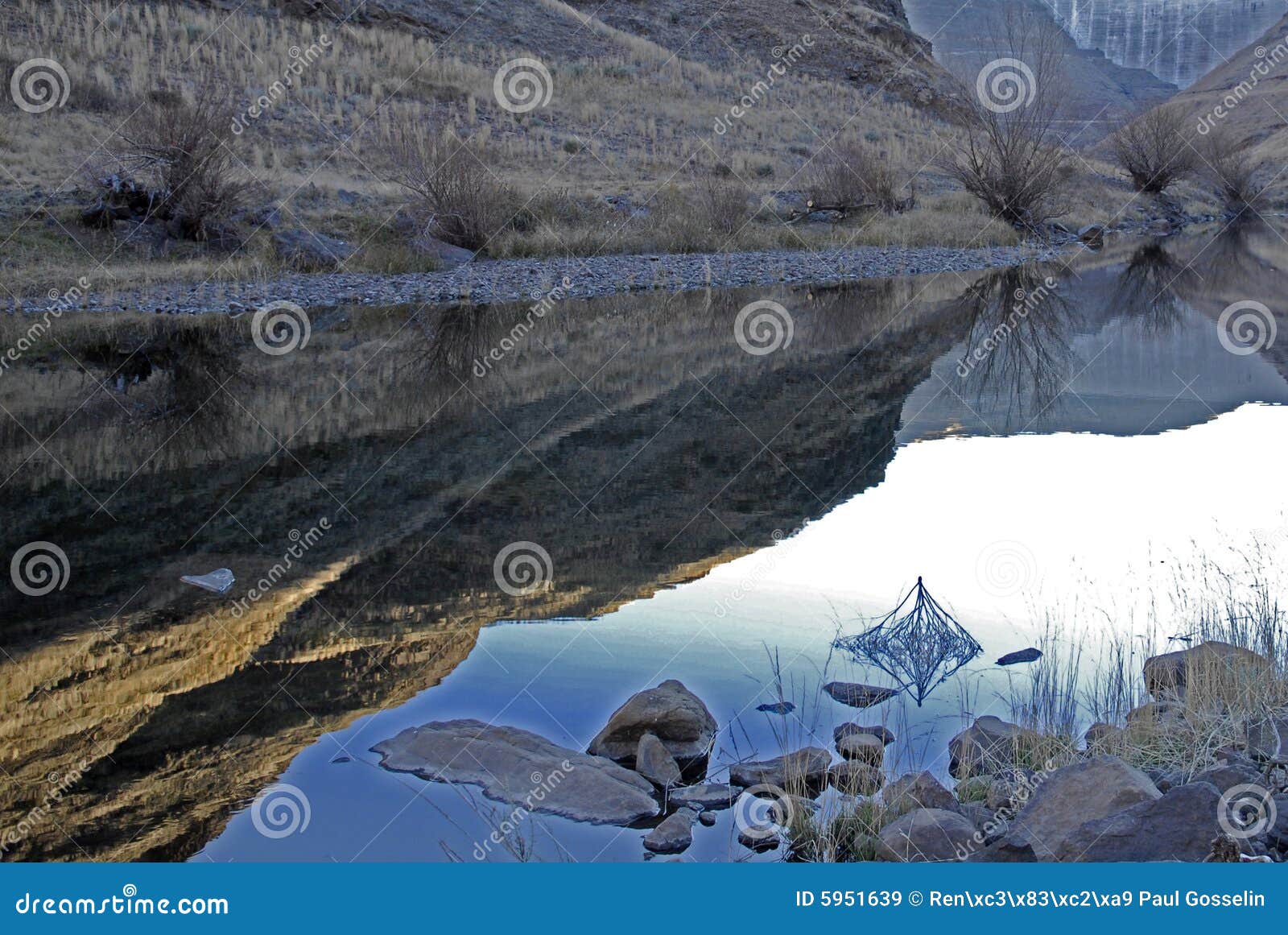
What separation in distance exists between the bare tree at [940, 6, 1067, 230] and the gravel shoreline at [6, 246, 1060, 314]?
4.75 metres

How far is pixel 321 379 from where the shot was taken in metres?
12.2

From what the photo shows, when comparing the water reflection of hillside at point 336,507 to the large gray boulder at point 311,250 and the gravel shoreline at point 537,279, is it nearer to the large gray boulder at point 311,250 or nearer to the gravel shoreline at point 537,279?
the gravel shoreline at point 537,279

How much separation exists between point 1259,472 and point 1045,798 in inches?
254

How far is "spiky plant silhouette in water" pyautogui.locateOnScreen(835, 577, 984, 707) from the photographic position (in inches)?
212

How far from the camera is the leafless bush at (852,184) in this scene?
29766mm
